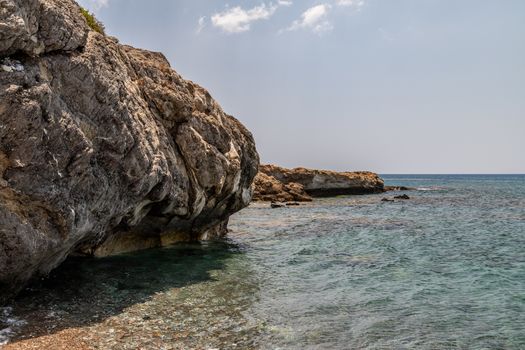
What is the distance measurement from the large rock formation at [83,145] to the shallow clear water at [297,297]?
6.36ft

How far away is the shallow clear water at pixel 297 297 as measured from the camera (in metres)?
12.4

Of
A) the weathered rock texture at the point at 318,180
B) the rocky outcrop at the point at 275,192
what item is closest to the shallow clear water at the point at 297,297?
the rocky outcrop at the point at 275,192

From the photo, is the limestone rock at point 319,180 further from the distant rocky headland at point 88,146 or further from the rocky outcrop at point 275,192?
the distant rocky headland at point 88,146

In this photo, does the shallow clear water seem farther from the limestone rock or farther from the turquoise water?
the limestone rock

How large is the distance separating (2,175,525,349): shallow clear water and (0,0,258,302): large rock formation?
194 cm

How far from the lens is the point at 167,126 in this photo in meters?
22.2

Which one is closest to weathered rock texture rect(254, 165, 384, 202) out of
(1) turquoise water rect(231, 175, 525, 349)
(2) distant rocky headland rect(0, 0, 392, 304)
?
(1) turquoise water rect(231, 175, 525, 349)

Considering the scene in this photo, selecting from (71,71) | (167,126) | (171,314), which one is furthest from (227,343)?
(167,126)

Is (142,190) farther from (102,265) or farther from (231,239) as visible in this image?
(231,239)

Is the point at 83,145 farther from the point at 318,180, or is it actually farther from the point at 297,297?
the point at 318,180

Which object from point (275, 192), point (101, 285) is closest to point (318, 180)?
point (275, 192)

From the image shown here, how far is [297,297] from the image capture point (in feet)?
54.4

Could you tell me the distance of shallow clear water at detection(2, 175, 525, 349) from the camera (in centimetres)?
1241

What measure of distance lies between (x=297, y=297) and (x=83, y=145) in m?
9.65
